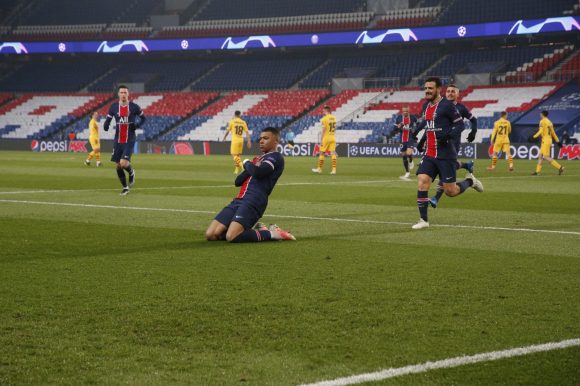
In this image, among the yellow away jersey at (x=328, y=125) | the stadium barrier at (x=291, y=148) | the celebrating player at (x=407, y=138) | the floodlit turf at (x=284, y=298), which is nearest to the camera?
the floodlit turf at (x=284, y=298)

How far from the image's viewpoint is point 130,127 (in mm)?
19953

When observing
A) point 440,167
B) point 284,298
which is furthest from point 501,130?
point 284,298

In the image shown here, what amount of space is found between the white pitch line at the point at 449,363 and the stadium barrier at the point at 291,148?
39508mm

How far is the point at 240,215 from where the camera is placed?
10750 mm

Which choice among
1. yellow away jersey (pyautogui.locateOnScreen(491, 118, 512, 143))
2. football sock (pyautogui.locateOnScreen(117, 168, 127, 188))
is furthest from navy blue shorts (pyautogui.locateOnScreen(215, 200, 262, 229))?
yellow away jersey (pyautogui.locateOnScreen(491, 118, 512, 143))

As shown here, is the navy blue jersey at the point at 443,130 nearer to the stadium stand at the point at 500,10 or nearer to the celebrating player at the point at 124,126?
the celebrating player at the point at 124,126

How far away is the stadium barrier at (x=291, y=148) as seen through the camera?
43688mm

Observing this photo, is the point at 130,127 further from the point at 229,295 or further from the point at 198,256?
the point at 229,295

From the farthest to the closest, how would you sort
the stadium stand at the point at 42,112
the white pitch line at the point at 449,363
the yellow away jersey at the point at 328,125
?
1. the stadium stand at the point at 42,112
2. the yellow away jersey at the point at 328,125
3. the white pitch line at the point at 449,363

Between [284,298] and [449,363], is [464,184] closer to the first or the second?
[284,298]

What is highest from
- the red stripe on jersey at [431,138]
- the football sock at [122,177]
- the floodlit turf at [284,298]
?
the red stripe on jersey at [431,138]

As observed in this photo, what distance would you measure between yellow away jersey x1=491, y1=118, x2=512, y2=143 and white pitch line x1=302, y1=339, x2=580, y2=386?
94.5 feet

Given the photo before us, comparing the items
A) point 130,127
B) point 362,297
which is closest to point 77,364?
point 362,297

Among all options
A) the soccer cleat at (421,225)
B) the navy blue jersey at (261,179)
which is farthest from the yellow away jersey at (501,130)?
the navy blue jersey at (261,179)
